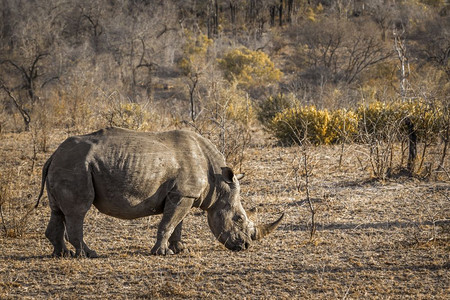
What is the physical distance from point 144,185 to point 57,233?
44.4 inches

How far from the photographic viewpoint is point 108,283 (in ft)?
18.3

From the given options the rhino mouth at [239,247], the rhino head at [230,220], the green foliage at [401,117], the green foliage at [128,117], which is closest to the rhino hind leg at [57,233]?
the rhino head at [230,220]

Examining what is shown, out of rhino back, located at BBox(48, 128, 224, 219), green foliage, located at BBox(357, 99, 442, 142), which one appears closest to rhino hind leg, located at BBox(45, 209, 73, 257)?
rhino back, located at BBox(48, 128, 224, 219)

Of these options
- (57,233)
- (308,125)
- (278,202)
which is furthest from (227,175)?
(308,125)

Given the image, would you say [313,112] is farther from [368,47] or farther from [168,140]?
[368,47]

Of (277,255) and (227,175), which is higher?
(227,175)

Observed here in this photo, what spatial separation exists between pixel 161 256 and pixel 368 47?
29.3 meters

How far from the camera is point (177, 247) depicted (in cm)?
677

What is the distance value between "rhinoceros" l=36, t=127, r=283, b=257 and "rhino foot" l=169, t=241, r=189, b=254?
1 cm

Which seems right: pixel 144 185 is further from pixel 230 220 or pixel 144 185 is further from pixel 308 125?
pixel 308 125

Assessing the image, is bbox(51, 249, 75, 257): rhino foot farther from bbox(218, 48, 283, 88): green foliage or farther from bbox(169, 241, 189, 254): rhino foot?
bbox(218, 48, 283, 88): green foliage

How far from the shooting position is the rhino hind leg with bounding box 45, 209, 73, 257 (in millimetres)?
6406

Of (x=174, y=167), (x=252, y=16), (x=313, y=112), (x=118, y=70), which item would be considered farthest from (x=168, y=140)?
(x=252, y=16)

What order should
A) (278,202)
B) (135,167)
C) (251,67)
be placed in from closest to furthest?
(135,167)
(278,202)
(251,67)
